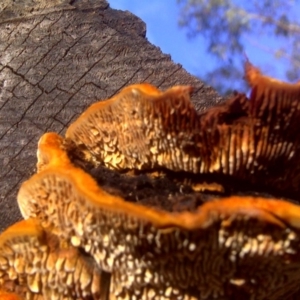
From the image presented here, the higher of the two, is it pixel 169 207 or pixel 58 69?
pixel 58 69

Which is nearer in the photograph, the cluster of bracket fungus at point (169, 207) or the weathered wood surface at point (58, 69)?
the cluster of bracket fungus at point (169, 207)

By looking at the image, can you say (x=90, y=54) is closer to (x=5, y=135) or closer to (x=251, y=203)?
(x=5, y=135)

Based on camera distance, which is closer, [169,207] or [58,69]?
[169,207]

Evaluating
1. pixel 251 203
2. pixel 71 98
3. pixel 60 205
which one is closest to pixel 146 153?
pixel 60 205

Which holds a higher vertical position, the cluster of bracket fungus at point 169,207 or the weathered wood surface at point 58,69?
the weathered wood surface at point 58,69
